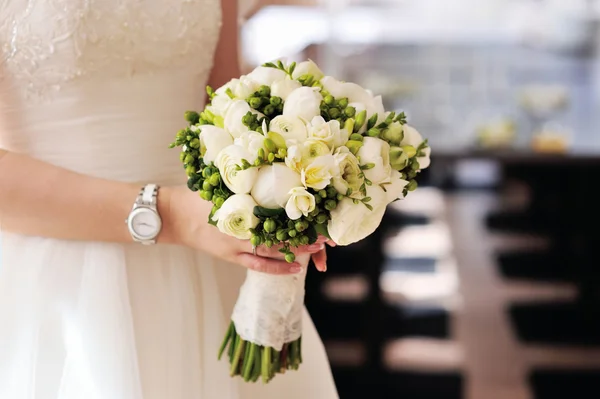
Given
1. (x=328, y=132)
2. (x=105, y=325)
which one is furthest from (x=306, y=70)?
(x=105, y=325)

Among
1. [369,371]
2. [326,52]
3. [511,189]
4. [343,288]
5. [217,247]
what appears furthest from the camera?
[326,52]

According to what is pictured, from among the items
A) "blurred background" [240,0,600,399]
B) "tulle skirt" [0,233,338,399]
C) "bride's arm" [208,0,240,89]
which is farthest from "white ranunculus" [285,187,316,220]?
"blurred background" [240,0,600,399]

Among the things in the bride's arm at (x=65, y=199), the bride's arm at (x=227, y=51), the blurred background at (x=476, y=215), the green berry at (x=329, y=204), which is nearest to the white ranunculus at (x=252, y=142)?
the green berry at (x=329, y=204)

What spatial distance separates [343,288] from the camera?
393 cm

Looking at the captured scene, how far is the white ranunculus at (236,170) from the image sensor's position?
1.00 m

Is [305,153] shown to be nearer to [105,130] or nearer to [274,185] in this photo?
[274,185]

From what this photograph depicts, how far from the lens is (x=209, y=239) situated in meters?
1.17

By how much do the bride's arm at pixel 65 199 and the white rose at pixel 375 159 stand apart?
34 centimetres

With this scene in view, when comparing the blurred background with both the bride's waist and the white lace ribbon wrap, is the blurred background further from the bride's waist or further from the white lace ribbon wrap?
the white lace ribbon wrap

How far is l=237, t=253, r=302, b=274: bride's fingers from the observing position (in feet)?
3.77

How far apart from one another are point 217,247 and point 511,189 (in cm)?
432

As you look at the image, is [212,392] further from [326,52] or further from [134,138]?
[326,52]

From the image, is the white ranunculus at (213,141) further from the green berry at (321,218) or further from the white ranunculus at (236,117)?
the green berry at (321,218)

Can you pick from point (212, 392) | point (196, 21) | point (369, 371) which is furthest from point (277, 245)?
point (369, 371)
